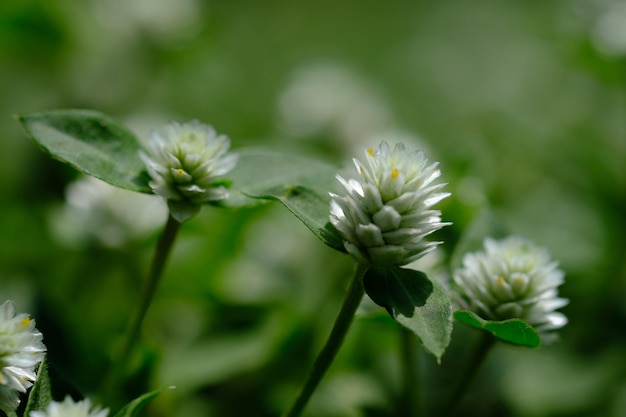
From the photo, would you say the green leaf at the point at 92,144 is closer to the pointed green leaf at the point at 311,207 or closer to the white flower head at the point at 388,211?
the pointed green leaf at the point at 311,207

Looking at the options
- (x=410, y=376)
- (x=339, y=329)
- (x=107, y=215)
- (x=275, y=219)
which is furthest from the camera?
(x=275, y=219)

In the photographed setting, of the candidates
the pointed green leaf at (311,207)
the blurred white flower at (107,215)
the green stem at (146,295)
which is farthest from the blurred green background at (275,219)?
the pointed green leaf at (311,207)

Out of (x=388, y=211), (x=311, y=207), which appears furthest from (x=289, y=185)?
(x=388, y=211)

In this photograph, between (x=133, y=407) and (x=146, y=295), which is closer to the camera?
(x=133, y=407)

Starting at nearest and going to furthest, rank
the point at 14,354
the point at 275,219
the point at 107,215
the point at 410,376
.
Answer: the point at 14,354
the point at 410,376
the point at 107,215
the point at 275,219

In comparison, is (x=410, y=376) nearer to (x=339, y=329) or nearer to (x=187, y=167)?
(x=339, y=329)

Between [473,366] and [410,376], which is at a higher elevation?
[473,366]
